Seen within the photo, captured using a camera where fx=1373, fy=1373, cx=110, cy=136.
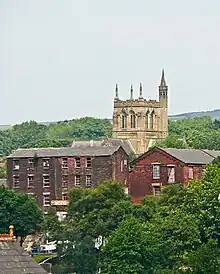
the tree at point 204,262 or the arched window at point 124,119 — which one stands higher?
the arched window at point 124,119

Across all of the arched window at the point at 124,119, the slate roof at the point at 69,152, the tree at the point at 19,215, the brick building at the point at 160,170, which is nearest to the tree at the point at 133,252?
the tree at the point at 19,215

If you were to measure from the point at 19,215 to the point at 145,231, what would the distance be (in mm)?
19353

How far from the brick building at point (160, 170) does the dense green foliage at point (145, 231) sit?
51.7ft

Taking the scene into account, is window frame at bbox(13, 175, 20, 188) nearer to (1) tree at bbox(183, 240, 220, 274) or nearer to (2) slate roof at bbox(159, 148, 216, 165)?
(2) slate roof at bbox(159, 148, 216, 165)

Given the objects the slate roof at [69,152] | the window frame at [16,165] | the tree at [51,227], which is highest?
the slate roof at [69,152]

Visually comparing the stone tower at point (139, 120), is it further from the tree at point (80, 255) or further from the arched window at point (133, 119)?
the tree at point (80, 255)

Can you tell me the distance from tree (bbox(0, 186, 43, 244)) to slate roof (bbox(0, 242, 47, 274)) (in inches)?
1698

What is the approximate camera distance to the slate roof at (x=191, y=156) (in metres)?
98.6

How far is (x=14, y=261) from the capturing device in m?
38.7

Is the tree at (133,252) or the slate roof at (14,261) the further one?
the tree at (133,252)

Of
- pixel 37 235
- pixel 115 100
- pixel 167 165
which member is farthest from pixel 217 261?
pixel 115 100

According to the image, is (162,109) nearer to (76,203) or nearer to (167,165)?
(167,165)

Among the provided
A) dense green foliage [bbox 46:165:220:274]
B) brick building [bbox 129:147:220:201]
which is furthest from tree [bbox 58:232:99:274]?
brick building [bbox 129:147:220:201]

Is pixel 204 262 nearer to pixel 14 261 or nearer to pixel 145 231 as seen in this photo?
pixel 145 231
